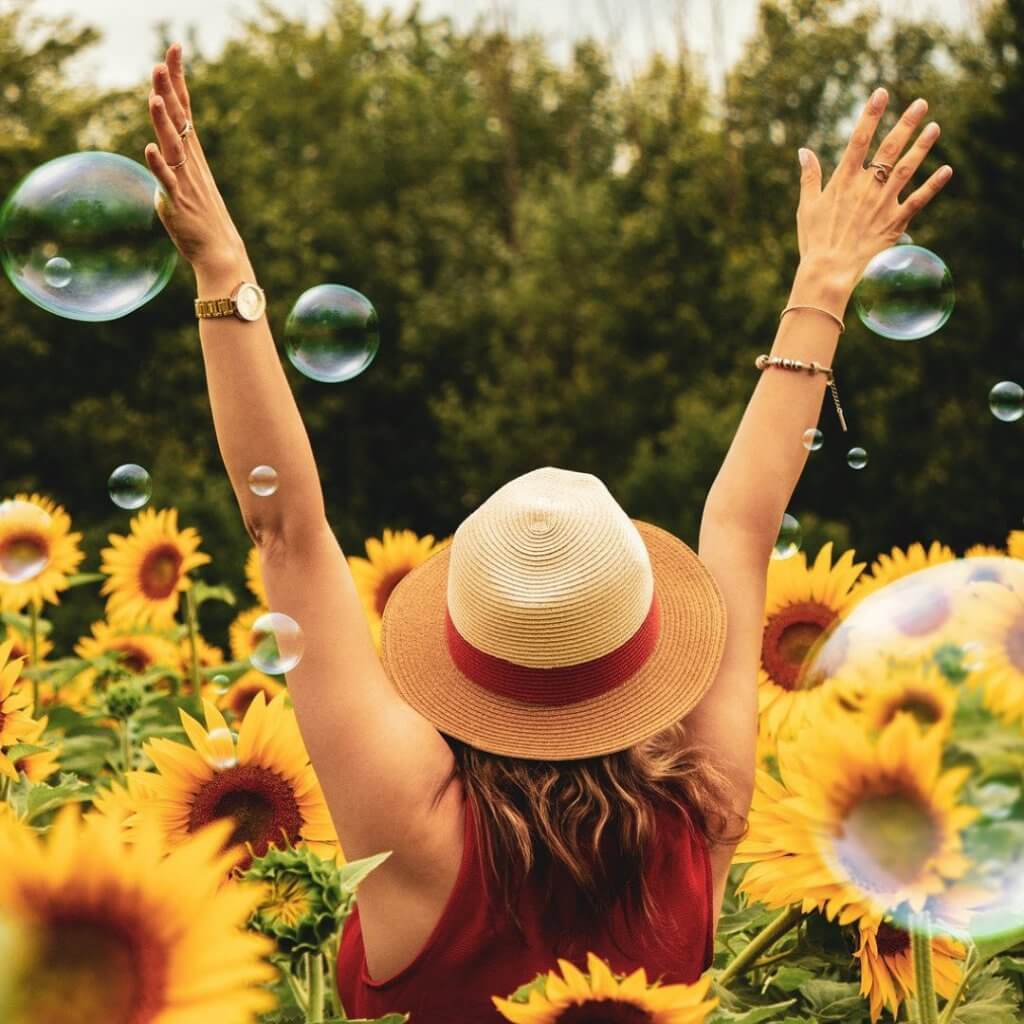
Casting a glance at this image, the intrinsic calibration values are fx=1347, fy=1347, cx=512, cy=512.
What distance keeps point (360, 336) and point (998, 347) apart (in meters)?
9.58

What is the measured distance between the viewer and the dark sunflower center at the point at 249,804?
1914 mm

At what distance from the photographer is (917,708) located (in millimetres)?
1393

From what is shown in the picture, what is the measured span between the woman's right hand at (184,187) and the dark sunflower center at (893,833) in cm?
96

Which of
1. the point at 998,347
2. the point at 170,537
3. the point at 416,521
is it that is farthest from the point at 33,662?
the point at 416,521

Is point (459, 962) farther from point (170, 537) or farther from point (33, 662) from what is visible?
point (170, 537)

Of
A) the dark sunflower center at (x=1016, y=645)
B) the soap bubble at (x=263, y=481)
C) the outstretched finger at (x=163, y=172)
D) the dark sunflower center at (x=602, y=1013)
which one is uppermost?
the outstretched finger at (x=163, y=172)

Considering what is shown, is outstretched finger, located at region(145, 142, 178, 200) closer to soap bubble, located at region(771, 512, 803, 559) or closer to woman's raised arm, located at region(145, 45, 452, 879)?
woman's raised arm, located at region(145, 45, 452, 879)

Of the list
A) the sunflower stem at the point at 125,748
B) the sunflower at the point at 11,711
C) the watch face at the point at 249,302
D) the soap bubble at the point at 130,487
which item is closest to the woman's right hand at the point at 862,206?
the watch face at the point at 249,302

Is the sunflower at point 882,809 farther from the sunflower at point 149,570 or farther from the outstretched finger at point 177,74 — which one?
the sunflower at point 149,570

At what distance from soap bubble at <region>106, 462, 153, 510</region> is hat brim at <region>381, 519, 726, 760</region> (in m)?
1.49

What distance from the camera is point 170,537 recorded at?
12.9 ft

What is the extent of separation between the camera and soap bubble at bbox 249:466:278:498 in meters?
1.58

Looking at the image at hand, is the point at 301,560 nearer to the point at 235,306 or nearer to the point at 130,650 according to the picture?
the point at 235,306

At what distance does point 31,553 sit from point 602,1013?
255cm
